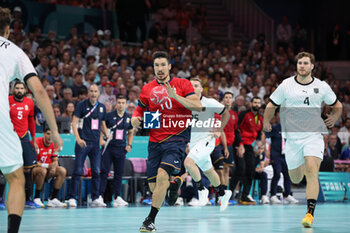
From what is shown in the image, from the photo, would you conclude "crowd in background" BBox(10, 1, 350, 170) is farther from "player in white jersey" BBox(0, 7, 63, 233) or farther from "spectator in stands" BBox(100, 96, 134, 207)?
"player in white jersey" BBox(0, 7, 63, 233)

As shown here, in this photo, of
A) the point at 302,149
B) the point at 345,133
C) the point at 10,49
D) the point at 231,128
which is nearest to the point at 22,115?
the point at 231,128

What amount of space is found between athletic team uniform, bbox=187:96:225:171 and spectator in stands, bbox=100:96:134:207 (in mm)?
2531

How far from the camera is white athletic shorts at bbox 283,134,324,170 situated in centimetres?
927

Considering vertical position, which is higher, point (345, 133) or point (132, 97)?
point (132, 97)

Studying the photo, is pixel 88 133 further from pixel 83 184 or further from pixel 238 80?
pixel 238 80

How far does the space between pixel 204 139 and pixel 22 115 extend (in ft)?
12.5

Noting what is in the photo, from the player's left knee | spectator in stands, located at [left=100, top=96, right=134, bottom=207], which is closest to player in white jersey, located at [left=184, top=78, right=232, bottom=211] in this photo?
spectator in stands, located at [left=100, top=96, right=134, bottom=207]

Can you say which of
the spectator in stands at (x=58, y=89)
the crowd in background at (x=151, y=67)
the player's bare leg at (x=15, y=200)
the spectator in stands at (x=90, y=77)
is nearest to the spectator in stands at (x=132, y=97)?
the crowd in background at (x=151, y=67)

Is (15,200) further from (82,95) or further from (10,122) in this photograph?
(82,95)

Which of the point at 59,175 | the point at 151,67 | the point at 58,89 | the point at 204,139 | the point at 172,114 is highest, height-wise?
the point at 151,67

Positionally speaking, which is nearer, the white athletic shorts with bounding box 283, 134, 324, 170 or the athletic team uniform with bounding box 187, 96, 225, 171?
the white athletic shorts with bounding box 283, 134, 324, 170

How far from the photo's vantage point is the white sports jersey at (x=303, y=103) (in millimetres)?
9531

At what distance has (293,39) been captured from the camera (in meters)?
28.7

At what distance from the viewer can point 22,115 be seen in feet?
41.8
